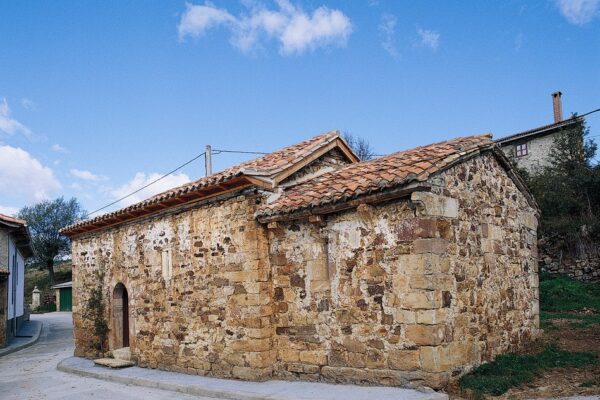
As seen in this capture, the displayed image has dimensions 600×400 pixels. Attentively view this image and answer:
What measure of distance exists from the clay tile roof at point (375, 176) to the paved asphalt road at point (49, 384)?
3.46m

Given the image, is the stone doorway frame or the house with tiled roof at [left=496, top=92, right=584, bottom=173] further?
the house with tiled roof at [left=496, top=92, right=584, bottom=173]

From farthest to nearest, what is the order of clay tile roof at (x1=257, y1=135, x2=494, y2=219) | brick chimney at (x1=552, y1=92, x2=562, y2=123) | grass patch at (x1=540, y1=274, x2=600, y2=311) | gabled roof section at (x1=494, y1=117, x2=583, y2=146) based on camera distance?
brick chimney at (x1=552, y1=92, x2=562, y2=123), gabled roof section at (x1=494, y1=117, x2=583, y2=146), grass patch at (x1=540, y1=274, x2=600, y2=311), clay tile roof at (x1=257, y1=135, x2=494, y2=219)

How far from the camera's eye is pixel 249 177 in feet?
27.9

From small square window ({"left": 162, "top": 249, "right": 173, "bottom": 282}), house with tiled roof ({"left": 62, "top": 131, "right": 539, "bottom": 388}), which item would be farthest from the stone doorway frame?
small square window ({"left": 162, "top": 249, "right": 173, "bottom": 282})

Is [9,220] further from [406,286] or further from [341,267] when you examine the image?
[406,286]

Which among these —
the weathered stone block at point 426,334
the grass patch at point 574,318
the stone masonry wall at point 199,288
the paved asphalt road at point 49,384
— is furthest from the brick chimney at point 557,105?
the paved asphalt road at point 49,384

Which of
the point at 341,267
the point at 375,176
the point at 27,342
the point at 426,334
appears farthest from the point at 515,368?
the point at 27,342

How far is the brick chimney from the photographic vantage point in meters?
25.3

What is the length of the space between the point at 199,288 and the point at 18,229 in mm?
12015

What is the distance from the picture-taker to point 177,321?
10.1 metres

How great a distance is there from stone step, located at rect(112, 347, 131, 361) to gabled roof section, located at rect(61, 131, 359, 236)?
9.70ft

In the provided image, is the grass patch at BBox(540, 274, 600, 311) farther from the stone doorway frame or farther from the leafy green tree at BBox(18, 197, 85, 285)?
the leafy green tree at BBox(18, 197, 85, 285)

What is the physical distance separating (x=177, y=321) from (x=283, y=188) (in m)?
3.46

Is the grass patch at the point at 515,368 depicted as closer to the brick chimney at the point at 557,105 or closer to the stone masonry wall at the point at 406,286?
the stone masonry wall at the point at 406,286
